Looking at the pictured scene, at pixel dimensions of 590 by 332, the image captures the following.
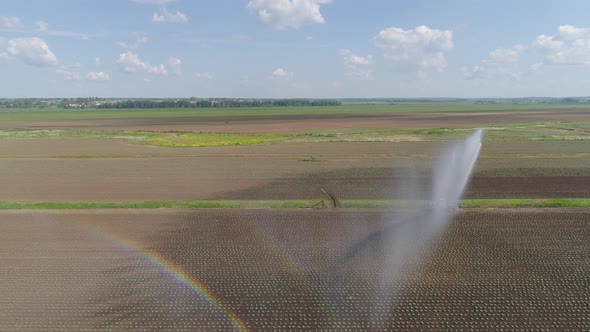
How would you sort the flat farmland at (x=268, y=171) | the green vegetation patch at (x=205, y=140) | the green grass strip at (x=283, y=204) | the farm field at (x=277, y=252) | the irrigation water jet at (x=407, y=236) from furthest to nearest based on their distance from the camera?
the green vegetation patch at (x=205, y=140) < the flat farmland at (x=268, y=171) < the green grass strip at (x=283, y=204) < the irrigation water jet at (x=407, y=236) < the farm field at (x=277, y=252)

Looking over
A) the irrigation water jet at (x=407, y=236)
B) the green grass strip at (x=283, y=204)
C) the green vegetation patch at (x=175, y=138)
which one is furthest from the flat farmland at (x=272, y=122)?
the green grass strip at (x=283, y=204)

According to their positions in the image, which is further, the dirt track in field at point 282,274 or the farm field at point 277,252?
the farm field at point 277,252

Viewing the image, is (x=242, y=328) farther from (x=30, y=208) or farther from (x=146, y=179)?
(x=146, y=179)

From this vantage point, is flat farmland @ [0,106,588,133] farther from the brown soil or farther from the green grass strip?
the green grass strip

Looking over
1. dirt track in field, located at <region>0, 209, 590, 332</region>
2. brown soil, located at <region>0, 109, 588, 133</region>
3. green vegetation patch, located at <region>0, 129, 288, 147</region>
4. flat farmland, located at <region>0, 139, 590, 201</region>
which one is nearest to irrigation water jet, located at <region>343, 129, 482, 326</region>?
dirt track in field, located at <region>0, 209, 590, 332</region>

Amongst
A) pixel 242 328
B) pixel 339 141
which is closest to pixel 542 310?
pixel 242 328

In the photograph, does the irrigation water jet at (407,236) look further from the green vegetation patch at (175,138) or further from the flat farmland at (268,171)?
the green vegetation patch at (175,138)
